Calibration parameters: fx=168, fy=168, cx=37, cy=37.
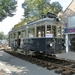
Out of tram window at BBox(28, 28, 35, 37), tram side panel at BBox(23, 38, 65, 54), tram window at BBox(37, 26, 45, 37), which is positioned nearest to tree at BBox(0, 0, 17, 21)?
tram window at BBox(28, 28, 35, 37)

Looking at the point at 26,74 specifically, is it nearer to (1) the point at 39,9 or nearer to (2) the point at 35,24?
(2) the point at 35,24

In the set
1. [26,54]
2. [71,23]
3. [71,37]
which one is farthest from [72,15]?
[26,54]

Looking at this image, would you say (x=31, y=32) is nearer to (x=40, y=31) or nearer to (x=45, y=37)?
(x=40, y=31)

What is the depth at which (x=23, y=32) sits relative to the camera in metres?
15.2

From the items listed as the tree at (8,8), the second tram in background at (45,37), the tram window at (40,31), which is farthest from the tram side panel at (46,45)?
the tree at (8,8)

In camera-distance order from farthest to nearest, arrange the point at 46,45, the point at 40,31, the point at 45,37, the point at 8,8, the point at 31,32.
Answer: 1. the point at 8,8
2. the point at 31,32
3. the point at 40,31
4. the point at 45,37
5. the point at 46,45

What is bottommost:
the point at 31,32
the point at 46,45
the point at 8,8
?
the point at 46,45

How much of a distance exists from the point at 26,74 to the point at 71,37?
58.4 ft

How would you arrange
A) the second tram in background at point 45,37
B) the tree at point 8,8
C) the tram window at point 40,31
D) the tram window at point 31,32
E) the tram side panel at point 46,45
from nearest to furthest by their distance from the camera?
1. the tram side panel at point 46,45
2. the second tram in background at point 45,37
3. the tram window at point 40,31
4. the tram window at point 31,32
5. the tree at point 8,8

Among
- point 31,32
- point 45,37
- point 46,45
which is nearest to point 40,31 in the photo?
point 45,37

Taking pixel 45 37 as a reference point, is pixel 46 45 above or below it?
below

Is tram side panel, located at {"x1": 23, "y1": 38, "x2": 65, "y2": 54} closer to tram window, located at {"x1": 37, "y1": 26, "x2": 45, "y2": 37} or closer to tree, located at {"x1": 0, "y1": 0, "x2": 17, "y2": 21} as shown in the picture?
tram window, located at {"x1": 37, "y1": 26, "x2": 45, "y2": 37}

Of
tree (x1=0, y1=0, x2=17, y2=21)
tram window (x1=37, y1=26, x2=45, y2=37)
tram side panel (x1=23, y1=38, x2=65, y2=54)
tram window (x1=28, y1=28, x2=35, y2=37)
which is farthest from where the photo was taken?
tree (x1=0, y1=0, x2=17, y2=21)

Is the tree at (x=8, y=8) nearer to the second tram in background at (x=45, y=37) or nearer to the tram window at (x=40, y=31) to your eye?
the second tram in background at (x=45, y=37)
